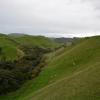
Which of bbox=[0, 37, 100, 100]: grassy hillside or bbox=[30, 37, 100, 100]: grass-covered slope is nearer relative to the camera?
bbox=[30, 37, 100, 100]: grass-covered slope

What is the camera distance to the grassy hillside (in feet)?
90.5

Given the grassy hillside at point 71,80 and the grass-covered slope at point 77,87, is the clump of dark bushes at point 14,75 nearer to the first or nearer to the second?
the grassy hillside at point 71,80

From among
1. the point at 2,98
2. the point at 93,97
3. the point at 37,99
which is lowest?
the point at 2,98

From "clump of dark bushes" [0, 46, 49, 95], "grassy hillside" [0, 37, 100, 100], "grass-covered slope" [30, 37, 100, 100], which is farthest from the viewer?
"clump of dark bushes" [0, 46, 49, 95]

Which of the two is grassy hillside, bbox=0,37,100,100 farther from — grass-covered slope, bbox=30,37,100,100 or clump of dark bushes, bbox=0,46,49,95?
clump of dark bushes, bbox=0,46,49,95

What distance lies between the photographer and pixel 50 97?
30.3 metres

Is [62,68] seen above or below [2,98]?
above

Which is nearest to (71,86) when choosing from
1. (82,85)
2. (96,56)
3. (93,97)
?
(82,85)

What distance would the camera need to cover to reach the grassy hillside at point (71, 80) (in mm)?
27594

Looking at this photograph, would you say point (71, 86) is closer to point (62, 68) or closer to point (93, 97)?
point (93, 97)

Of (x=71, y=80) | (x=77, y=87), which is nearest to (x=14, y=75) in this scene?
(x=71, y=80)

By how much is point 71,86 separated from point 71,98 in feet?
12.3

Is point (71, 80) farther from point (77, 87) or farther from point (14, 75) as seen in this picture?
point (14, 75)

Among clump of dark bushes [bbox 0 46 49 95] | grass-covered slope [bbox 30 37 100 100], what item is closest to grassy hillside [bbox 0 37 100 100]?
grass-covered slope [bbox 30 37 100 100]
